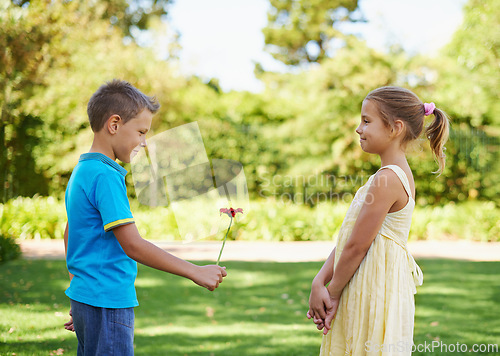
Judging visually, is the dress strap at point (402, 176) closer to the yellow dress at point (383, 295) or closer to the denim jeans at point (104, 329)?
the yellow dress at point (383, 295)

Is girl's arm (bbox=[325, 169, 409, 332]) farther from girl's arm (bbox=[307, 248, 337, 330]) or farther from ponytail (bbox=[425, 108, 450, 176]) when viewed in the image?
ponytail (bbox=[425, 108, 450, 176])

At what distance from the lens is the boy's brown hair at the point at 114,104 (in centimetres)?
181

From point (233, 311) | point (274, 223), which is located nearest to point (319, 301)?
point (233, 311)

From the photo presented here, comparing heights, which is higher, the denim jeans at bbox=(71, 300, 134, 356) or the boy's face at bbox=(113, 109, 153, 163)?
the boy's face at bbox=(113, 109, 153, 163)

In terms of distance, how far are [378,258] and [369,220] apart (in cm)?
17

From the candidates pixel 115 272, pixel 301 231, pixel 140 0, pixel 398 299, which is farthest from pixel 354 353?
pixel 140 0

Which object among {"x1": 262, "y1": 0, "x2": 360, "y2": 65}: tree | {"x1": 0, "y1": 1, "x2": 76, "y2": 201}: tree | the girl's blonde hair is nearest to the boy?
the girl's blonde hair

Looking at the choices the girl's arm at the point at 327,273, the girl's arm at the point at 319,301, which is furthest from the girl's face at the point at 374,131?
the girl's arm at the point at 319,301

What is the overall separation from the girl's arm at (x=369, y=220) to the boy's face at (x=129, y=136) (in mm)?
875

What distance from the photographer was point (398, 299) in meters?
1.93

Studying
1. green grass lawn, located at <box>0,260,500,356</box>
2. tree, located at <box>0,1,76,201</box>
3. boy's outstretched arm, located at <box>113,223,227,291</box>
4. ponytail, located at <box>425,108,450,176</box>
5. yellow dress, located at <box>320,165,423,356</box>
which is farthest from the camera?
tree, located at <box>0,1,76,201</box>

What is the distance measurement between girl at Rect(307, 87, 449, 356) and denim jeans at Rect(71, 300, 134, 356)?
0.73 m

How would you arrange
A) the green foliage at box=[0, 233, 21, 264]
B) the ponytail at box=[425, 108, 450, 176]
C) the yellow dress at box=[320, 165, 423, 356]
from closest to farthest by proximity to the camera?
1. the yellow dress at box=[320, 165, 423, 356]
2. the ponytail at box=[425, 108, 450, 176]
3. the green foliage at box=[0, 233, 21, 264]

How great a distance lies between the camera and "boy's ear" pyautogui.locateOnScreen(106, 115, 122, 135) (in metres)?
1.80
